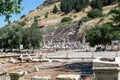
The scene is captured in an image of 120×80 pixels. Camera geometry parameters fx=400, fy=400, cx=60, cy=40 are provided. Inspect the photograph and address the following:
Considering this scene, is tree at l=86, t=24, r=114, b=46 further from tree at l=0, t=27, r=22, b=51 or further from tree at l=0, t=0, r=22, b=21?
tree at l=0, t=0, r=22, b=21

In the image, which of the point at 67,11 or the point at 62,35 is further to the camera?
the point at 67,11

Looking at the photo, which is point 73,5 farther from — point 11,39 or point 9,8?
point 9,8

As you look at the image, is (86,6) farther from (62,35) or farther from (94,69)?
(94,69)

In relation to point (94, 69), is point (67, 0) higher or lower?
higher

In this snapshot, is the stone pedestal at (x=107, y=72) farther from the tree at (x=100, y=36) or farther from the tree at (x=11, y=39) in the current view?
the tree at (x=100, y=36)

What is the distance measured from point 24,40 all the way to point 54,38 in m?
44.5

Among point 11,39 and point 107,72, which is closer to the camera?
point 107,72

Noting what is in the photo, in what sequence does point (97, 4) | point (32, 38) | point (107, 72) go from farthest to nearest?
point (97, 4), point (32, 38), point (107, 72)

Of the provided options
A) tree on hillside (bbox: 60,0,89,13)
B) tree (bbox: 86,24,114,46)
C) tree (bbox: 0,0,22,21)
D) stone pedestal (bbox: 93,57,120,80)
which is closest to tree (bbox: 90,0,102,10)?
tree on hillside (bbox: 60,0,89,13)

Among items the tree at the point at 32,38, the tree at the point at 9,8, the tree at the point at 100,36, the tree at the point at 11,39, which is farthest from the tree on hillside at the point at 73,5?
the tree at the point at 9,8

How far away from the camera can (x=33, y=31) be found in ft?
303

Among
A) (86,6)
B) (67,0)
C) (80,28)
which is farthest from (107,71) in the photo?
(67,0)

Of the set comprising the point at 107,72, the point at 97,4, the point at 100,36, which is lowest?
the point at 107,72

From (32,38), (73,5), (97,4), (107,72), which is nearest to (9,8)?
(107,72)
